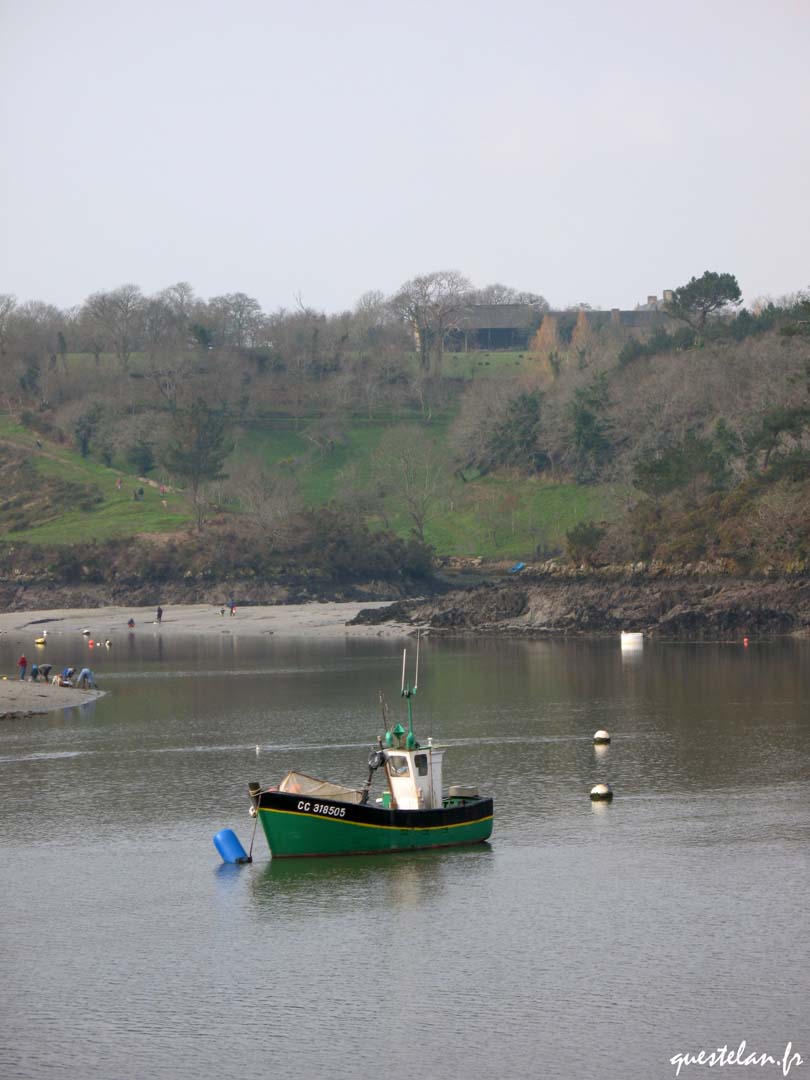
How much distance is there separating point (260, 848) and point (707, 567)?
188 ft

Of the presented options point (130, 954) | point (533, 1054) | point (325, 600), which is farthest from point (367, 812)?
point (325, 600)

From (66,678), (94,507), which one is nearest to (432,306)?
(94,507)

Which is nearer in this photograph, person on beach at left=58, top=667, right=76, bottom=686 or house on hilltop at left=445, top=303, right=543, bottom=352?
person on beach at left=58, top=667, right=76, bottom=686

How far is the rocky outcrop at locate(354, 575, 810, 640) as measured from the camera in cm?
8431

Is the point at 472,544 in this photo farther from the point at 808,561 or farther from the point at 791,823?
the point at 791,823

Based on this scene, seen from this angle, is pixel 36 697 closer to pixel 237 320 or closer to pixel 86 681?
pixel 86 681

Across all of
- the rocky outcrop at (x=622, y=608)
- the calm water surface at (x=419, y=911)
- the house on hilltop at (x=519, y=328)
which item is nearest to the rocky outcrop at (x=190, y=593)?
the rocky outcrop at (x=622, y=608)

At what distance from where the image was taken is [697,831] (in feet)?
118

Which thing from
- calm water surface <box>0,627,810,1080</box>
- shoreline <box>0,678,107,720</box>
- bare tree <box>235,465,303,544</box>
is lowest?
calm water surface <box>0,627,810,1080</box>

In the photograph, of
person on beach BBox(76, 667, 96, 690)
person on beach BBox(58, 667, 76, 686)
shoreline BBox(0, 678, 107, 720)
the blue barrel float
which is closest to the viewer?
the blue barrel float

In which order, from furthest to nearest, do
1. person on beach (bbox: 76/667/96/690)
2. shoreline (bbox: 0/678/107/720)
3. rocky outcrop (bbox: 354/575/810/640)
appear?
rocky outcrop (bbox: 354/575/810/640), person on beach (bbox: 76/667/96/690), shoreline (bbox: 0/678/107/720)

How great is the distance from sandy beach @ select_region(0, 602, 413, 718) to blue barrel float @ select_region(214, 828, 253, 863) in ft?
157

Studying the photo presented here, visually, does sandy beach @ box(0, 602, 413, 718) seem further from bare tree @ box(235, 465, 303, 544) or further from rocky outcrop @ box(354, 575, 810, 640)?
bare tree @ box(235, 465, 303, 544)

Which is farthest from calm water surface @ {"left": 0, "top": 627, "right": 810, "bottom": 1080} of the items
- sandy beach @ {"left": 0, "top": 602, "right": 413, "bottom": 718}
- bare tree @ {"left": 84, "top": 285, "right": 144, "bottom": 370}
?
bare tree @ {"left": 84, "top": 285, "right": 144, "bottom": 370}
